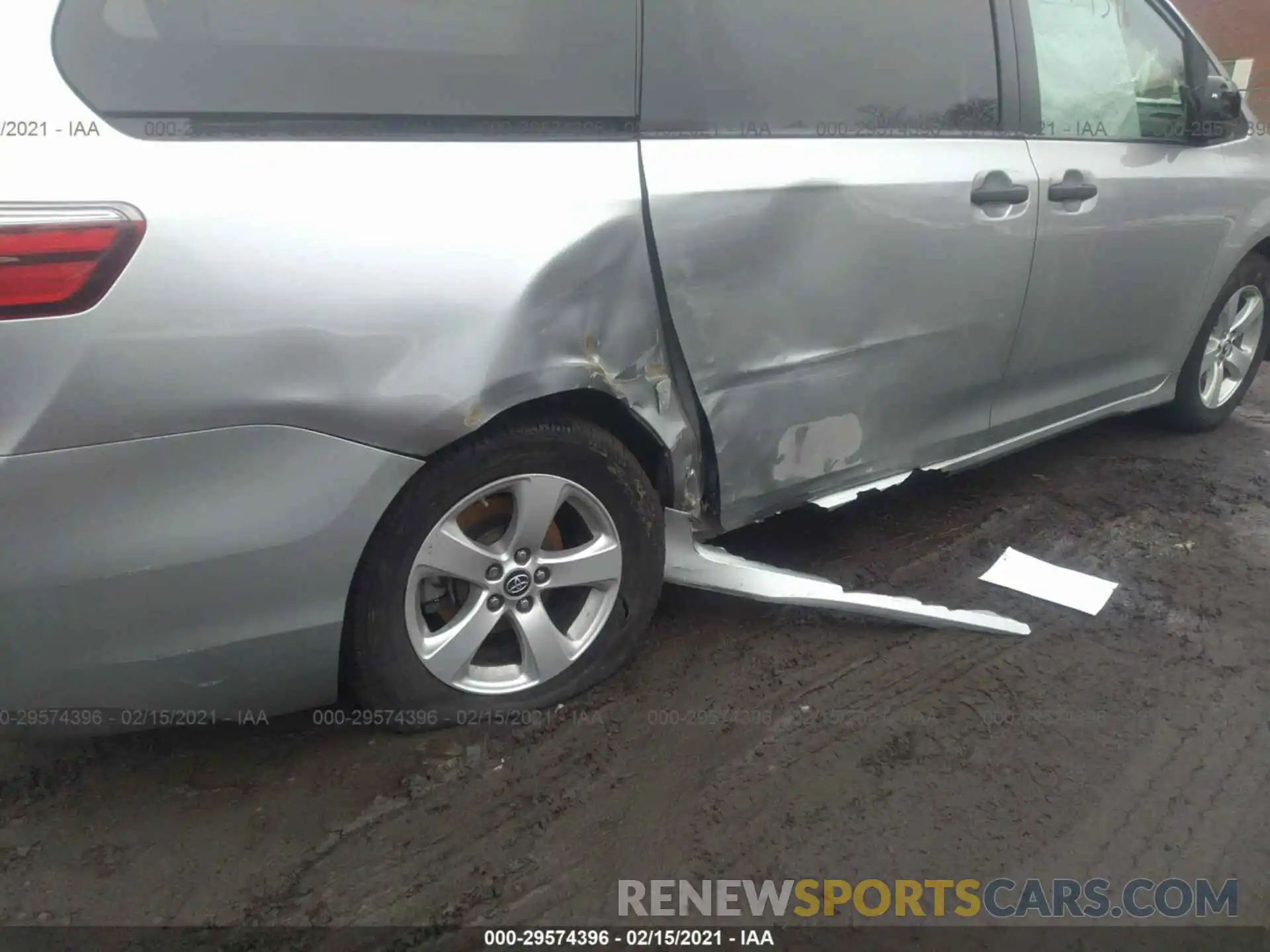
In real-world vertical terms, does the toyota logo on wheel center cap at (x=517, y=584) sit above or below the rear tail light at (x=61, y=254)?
below

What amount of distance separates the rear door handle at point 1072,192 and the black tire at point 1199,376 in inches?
46.6

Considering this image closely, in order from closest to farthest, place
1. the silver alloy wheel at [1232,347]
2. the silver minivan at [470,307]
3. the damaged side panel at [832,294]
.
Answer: the silver minivan at [470,307], the damaged side panel at [832,294], the silver alloy wheel at [1232,347]

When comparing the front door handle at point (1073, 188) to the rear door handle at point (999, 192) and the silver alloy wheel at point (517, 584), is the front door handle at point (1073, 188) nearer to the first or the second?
the rear door handle at point (999, 192)

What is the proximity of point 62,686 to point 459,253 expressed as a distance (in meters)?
1.01

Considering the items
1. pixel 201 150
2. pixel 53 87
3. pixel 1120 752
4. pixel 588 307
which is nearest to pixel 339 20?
pixel 201 150

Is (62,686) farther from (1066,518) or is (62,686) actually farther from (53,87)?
(1066,518)

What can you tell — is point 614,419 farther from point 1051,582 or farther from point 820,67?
point 1051,582

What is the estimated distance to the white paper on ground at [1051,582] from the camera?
2855 millimetres

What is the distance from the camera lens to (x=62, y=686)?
1.64 meters

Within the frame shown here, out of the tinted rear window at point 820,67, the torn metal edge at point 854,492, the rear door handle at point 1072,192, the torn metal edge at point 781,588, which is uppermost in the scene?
the tinted rear window at point 820,67

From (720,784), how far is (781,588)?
600mm

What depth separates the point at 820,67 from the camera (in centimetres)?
233

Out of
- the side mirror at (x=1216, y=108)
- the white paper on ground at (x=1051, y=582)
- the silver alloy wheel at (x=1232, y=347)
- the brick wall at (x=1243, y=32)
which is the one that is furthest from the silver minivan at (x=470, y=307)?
the brick wall at (x=1243, y=32)

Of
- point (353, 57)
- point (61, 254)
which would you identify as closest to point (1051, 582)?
point (353, 57)
